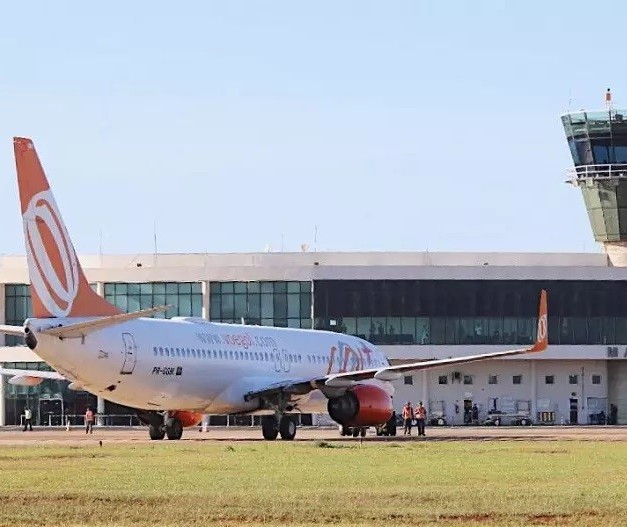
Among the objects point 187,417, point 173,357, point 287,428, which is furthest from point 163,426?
point 287,428

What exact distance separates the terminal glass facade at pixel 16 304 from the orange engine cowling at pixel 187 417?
3959 cm

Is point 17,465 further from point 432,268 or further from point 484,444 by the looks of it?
point 432,268

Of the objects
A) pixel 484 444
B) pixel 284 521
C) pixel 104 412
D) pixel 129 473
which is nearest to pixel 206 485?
pixel 129 473

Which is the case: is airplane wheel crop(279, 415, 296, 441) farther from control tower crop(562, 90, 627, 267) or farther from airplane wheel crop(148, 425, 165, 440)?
control tower crop(562, 90, 627, 267)

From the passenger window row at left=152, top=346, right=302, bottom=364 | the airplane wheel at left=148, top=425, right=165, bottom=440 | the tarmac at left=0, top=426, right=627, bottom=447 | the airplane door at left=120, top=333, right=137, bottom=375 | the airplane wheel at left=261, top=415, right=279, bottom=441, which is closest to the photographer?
the airplane door at left=120, top=333, right=137, bottom=375

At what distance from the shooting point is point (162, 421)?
5791 cm

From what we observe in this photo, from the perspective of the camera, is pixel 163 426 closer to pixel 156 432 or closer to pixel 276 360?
pixel 156 432

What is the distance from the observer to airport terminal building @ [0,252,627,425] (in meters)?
96.3

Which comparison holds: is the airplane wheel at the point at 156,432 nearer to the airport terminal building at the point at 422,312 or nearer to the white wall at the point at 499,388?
the airport terminal building at the point at 422,312

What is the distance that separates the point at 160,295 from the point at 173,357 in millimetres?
41579

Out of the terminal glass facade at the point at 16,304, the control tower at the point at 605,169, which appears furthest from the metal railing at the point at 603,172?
the terminal glass facade at the point at 16,304

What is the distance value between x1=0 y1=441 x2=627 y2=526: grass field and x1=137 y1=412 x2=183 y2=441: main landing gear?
448 inches

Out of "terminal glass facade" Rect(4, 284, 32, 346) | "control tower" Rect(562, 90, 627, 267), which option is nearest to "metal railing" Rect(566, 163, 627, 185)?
"control tower" Rect(562, 90, 627, 267)

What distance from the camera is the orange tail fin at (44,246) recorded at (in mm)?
48375
